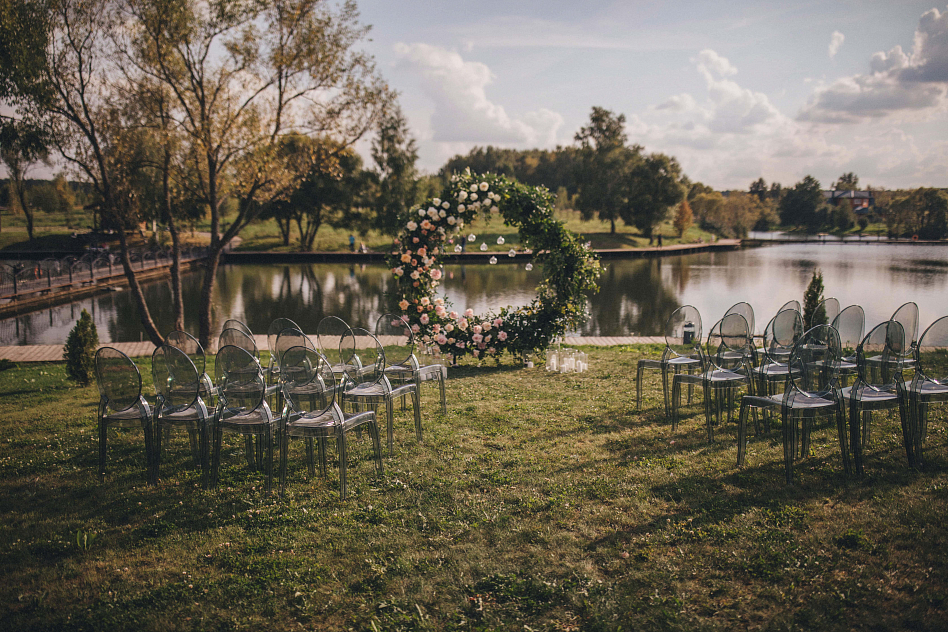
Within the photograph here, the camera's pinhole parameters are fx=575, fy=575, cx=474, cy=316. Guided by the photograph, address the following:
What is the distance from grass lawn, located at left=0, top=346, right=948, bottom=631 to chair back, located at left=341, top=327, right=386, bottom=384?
71cm

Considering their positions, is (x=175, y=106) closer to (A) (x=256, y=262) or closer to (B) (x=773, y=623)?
(B) (x=773, y=623)

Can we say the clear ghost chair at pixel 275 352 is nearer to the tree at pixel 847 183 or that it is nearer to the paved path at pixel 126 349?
the paved path at pixel 126 349

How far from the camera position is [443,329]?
9.68m

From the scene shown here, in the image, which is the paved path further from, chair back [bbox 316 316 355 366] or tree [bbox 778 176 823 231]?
tree [bbox 778 176 823 231]

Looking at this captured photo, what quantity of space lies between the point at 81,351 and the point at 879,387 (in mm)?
10172

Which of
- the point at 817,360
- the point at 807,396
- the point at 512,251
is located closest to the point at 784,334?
the point at 817,360

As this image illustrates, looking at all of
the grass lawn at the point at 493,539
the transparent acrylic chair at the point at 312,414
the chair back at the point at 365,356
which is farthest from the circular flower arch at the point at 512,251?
the transparent acrylic chair at the point at 312,414

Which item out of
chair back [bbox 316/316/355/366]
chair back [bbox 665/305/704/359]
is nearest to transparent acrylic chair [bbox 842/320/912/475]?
chair back [bbox 665/305/704/359]

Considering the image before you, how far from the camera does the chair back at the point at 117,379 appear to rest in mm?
4801

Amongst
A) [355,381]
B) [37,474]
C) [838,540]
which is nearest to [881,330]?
[838,540]

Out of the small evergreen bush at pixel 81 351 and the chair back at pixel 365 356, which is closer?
the chair back at pixel 365 356

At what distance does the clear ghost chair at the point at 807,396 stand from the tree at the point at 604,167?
44213 millimetres

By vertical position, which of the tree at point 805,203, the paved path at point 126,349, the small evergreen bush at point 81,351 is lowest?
the paved path at point 126,349

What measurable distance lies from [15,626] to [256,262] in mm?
38550
